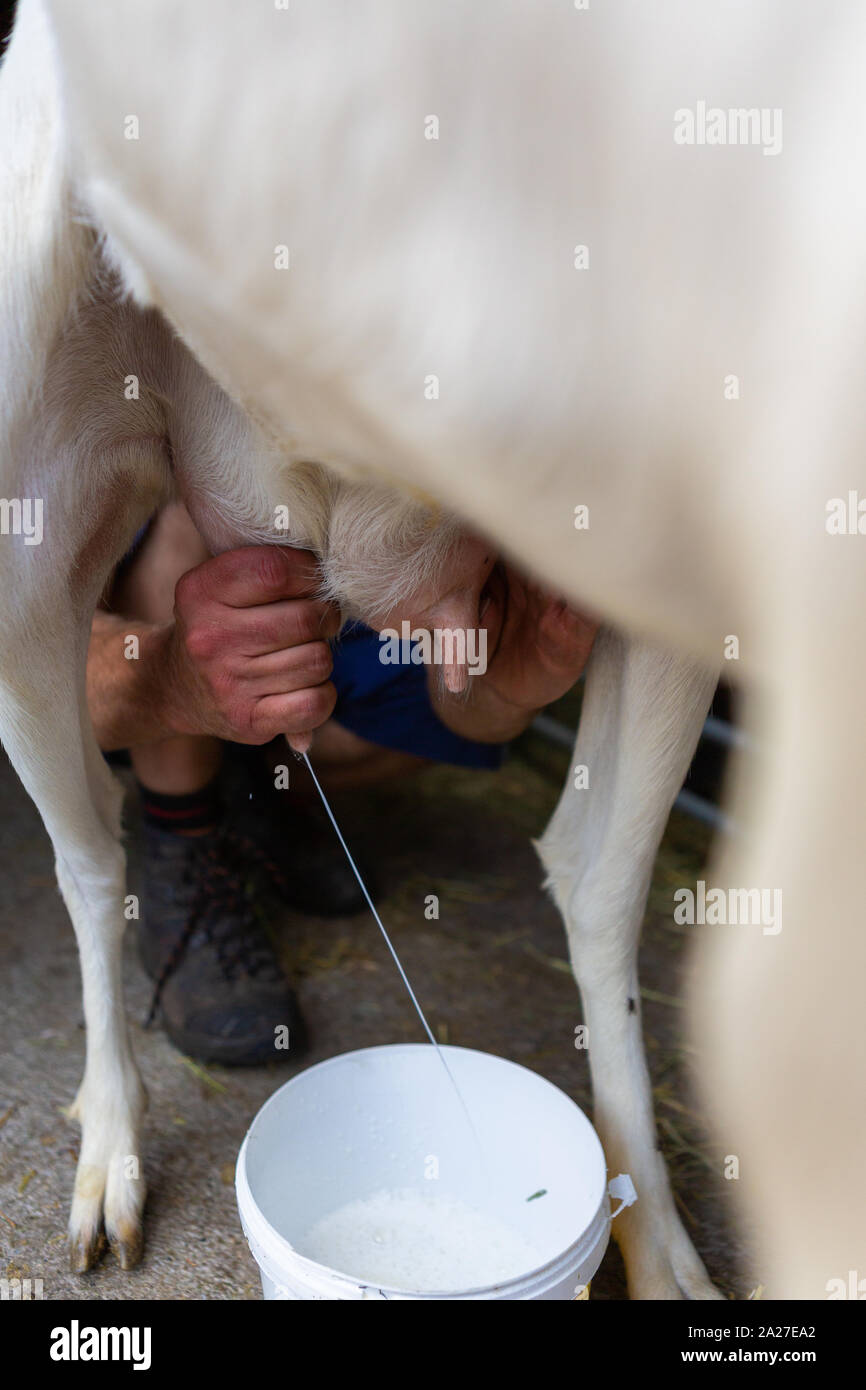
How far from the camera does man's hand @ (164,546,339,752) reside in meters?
0.97

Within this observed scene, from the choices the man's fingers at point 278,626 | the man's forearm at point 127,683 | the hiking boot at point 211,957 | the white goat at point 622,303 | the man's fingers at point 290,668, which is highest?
the white goat at point 622,303

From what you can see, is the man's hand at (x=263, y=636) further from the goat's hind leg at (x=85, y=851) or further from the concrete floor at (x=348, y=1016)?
the concrete floor at (x=348, y=1016)

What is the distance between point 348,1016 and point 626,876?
54cm

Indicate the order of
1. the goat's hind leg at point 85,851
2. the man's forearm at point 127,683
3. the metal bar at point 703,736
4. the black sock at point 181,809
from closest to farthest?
1. the goat's hind leg at point 85,851
2. the man's forearm at point 127,683
3. the black sock at point 181,809
4. the metal bar at point 703,736

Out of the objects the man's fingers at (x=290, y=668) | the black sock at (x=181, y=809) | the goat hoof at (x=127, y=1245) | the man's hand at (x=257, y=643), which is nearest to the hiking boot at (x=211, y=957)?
the black sock at (x=181, y=809)

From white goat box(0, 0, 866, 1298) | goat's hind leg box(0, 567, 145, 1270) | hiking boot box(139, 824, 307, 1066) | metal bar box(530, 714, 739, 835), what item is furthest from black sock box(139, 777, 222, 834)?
white goat box(0, 0, 866, 1298)

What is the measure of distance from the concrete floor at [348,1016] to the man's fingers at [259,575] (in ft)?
1.89

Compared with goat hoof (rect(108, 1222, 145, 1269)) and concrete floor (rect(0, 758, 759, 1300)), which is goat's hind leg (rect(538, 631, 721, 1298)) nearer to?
concrete floor (rect(0, 758, 759, 1300))

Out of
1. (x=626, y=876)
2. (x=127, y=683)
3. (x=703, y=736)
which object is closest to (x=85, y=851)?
(x=127, y=683)

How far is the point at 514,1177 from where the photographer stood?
104cm

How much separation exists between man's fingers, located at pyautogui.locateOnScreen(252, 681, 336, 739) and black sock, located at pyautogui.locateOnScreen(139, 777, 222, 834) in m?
0.47

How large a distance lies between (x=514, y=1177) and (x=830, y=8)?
91 cm

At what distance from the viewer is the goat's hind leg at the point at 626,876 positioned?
96 cm

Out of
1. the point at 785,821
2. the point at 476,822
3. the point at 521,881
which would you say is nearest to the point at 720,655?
the point at 785,821
